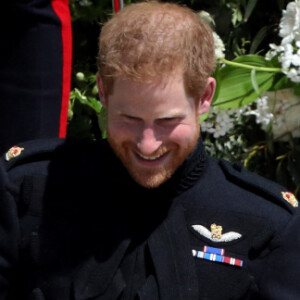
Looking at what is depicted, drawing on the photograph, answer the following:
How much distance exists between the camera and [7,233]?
1434mm

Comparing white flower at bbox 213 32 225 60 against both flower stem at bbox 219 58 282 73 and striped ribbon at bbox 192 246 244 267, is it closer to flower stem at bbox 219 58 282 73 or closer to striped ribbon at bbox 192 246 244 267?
flower stem at bbox 219 58 282 73

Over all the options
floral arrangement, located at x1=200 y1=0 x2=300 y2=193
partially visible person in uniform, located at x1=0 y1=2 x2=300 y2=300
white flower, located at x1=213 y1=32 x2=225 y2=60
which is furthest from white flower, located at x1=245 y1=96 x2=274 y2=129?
partially visible person in uniform, located at x1=0 y1=2 x2=300 y2=300

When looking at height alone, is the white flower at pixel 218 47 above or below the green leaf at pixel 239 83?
above

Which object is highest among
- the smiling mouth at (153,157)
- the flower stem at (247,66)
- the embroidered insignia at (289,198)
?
the smiling mouth at (153,157)

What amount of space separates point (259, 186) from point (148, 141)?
11.0 inches

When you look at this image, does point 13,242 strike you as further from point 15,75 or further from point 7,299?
point 15,75

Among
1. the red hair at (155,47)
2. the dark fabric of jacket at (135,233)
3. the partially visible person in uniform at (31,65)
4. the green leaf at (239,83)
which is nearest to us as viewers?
the red hair at (155,47)

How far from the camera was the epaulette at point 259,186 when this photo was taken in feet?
4.76

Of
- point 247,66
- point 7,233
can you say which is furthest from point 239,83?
point 7,233

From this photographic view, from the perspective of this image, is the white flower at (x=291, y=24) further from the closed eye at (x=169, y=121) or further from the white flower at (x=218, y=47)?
the closed eye at (x=169, y=121)

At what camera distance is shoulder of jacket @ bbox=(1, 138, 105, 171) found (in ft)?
4.97

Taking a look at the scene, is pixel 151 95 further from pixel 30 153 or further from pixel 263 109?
pixel 263 109

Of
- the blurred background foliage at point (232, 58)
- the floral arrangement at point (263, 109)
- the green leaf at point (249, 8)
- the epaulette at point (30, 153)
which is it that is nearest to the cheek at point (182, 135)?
the epaulette at point (30, 153)

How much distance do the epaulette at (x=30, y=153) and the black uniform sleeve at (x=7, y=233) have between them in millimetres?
75
